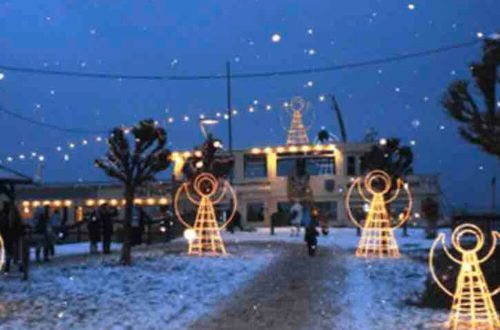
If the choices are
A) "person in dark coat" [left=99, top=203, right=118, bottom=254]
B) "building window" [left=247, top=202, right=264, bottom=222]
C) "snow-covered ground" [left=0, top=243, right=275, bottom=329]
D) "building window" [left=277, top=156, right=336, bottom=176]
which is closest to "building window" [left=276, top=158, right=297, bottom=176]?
"building window" [left=277, top=156, right=336, bottom=176]

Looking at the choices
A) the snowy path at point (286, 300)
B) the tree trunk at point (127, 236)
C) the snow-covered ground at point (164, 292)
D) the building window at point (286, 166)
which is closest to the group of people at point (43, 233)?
the snow-covered ground at point (164, 292)

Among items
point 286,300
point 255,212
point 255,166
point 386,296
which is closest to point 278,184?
point 255,166

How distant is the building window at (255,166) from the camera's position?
55666 mm

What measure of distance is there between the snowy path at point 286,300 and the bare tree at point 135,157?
3.90 m

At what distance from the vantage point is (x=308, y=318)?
36.7ft

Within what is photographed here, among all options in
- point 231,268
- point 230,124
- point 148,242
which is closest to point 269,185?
point 230,124

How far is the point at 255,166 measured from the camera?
56.0 meters

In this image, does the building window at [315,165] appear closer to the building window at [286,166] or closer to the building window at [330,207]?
the building window at [286,166]

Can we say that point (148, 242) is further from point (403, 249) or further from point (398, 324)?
point (398, 324)

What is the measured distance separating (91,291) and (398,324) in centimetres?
586

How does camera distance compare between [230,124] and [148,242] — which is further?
[230,124]

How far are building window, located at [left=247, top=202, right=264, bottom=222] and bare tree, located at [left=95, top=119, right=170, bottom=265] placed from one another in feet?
113

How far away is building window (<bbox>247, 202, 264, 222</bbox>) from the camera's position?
55.0 m

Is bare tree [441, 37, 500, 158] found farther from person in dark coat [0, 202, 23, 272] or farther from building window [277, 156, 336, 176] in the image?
building window [277, 156, 336, 176]
